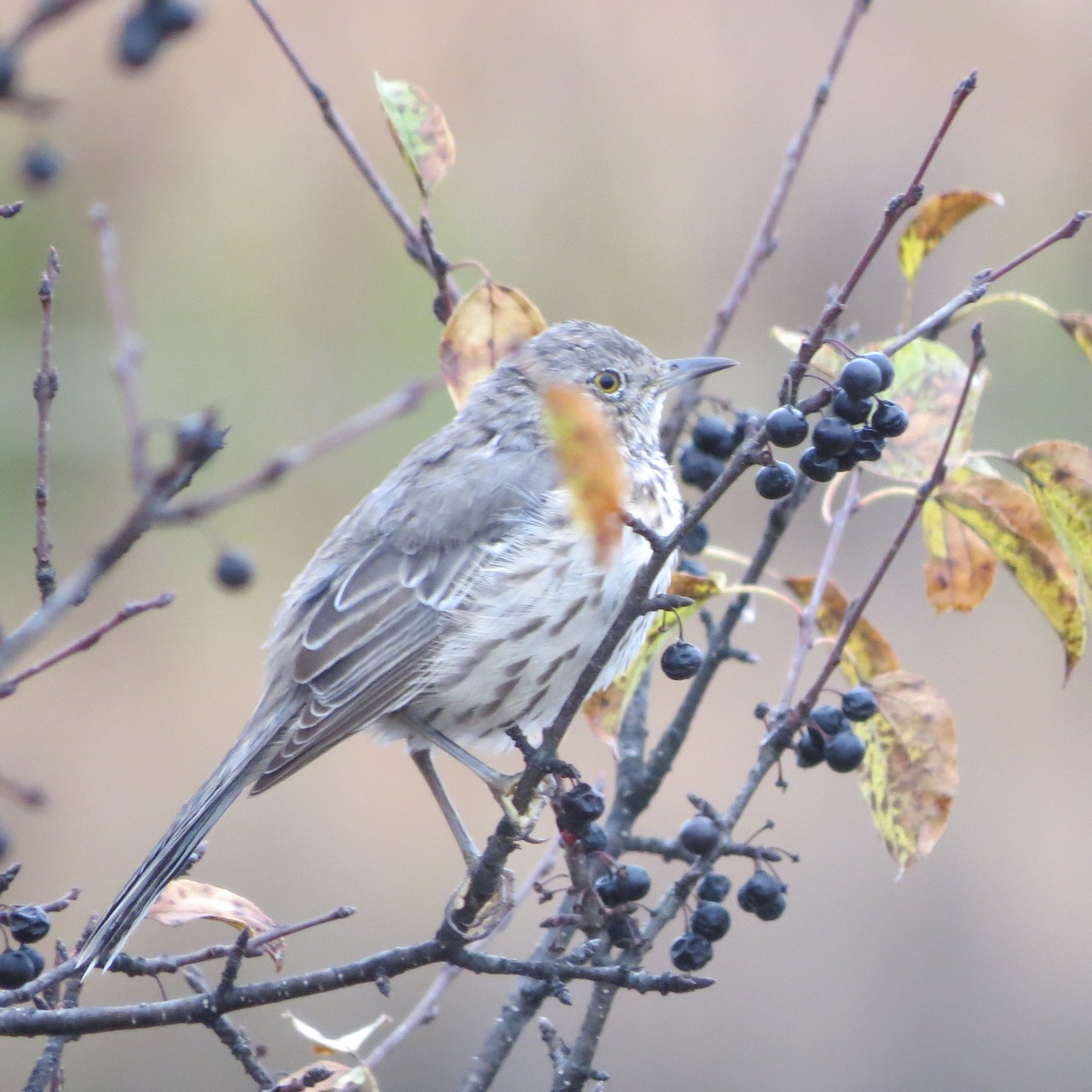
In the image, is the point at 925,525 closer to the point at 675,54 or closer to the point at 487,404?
the point at 487,404

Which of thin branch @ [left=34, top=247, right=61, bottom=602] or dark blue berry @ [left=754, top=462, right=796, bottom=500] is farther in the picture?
dark blue berry @ [left=754, top=462, right=796, bottom=500]

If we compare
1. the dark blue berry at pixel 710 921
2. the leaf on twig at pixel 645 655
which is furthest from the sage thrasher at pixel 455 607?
the dark blue berry at pixel 710 921

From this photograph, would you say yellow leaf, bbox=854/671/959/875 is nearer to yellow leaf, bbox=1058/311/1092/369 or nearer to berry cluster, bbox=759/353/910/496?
berry cluster, bbox=759/353/910/496

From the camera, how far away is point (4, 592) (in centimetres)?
935

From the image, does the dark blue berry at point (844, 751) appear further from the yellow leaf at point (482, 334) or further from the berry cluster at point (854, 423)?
the yellow leaf at point (482, 334)

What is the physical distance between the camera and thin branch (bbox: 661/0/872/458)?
295cm

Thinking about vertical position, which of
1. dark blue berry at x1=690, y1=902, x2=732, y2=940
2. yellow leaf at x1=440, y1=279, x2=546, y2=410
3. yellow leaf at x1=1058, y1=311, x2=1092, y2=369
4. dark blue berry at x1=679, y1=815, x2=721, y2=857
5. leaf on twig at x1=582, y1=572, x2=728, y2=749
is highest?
yellow leaf at x1=1058, y1=311, x2=1092, y2=369

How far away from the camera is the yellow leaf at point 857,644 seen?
279 cm

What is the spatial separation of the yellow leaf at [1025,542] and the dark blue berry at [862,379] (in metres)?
0.44

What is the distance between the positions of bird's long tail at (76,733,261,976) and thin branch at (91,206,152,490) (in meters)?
1.23

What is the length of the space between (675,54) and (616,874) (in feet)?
24.3

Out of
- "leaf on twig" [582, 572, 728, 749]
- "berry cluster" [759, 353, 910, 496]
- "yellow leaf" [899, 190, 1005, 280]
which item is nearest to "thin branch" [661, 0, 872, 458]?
"yellow leaf" [899, 190, 1005, 280]

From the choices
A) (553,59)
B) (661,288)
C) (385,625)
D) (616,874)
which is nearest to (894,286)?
(661,288)

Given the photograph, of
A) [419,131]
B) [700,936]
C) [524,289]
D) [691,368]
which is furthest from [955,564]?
[524,289]
